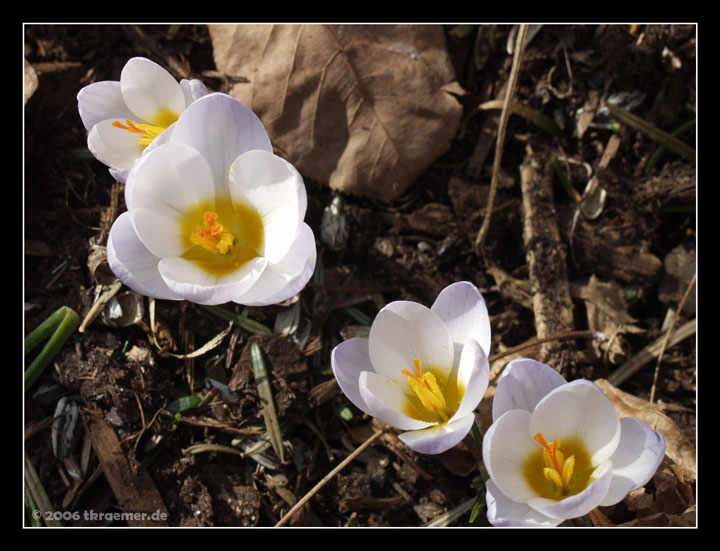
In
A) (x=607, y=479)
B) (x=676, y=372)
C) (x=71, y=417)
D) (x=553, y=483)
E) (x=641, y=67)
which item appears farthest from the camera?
(x=641, y=67)

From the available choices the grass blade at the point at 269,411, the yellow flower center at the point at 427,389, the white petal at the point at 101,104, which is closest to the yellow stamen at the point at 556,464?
the yellow flower center at the point at 427,389

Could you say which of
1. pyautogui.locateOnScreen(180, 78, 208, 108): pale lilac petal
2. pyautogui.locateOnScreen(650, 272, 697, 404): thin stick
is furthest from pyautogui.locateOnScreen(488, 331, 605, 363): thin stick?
pyautogui.locateOnScreen(180, 78, 208, 108): pale lilac petal

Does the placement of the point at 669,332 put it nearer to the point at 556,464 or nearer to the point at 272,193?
the point at 556,464

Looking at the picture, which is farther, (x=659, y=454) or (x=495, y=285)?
(x=495, y=285)

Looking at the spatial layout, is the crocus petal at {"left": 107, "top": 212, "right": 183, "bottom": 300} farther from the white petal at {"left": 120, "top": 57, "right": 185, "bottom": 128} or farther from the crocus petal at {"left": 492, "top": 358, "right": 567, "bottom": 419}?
the crocus petal at {"left": 492, "top": 358, "right": 567, "bottom": 419}

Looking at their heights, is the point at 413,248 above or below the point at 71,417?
A: above

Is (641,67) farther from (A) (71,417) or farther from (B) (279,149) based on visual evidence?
(A) (71,417)

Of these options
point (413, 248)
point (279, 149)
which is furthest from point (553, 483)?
point (279, 149)
